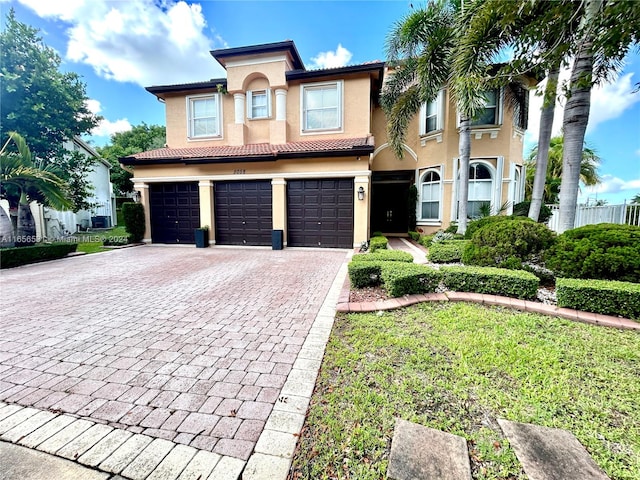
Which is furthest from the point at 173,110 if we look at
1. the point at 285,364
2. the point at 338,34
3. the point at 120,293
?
the point at 285,364

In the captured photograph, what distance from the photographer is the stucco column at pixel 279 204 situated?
1131cm

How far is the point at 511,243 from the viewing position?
A: 18.7 ft

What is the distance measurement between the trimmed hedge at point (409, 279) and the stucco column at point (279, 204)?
694cm

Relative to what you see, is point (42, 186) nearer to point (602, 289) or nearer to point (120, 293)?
point (120, 293)

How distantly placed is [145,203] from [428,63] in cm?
1275

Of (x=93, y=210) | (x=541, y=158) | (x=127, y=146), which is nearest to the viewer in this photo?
(x=541, y=158)

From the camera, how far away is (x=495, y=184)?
1153cm

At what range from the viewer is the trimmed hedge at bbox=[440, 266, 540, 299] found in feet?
15.1

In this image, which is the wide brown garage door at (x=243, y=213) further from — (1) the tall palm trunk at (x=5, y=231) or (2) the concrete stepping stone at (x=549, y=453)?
(2) the concrete stepping stone at (x=549, y=453)

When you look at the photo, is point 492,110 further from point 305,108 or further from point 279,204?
point 279,204

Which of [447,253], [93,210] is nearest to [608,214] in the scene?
[447,253]

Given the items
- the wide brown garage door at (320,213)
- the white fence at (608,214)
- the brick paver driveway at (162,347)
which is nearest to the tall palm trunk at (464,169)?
the white fence at (608,214)

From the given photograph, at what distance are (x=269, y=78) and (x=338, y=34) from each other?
14.7 feet

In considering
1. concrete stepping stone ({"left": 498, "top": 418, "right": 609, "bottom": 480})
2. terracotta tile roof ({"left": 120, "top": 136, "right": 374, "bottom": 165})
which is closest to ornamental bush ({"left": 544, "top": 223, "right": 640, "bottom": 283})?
concrete stepping stone ({"left": 498, "top": 418, "right": 609, "bottom": 480})
